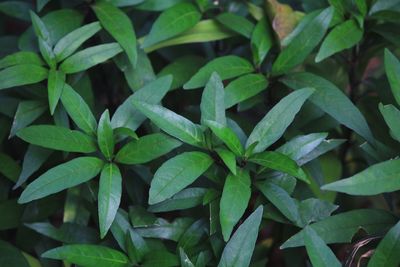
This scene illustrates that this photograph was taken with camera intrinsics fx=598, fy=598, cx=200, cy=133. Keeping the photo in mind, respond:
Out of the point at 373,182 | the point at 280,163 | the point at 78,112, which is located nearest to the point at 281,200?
the point at 280,163

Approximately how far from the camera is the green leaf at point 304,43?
1.26 metres

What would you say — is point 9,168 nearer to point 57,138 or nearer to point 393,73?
point 57,138

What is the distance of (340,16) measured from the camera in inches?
52.3

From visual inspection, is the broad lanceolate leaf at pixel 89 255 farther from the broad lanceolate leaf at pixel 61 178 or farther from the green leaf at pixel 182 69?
the green leaf at pixel 182 69

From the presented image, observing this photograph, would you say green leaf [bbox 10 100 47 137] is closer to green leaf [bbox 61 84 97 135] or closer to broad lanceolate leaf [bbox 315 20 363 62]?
green leaf [bbox 61 84 97 135]

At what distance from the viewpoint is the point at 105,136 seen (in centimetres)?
115

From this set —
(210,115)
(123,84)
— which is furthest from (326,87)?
(123,84)

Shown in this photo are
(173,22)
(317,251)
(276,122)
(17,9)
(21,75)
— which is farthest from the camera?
(17,9)

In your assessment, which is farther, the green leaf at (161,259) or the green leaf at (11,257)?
the green leaf at (11,257)

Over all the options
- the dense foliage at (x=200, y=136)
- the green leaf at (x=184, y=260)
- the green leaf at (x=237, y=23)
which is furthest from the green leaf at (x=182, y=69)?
the green leaf at (x=184, y=260)

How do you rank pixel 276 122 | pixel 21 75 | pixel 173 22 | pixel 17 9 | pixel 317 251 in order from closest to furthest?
pixel 317 251 → pixel 276 122 → pixel 21 75 → pixel 173 22 → pixel 17 9

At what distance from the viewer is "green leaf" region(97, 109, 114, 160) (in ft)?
3.77

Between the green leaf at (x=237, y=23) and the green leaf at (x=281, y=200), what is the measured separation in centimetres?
41

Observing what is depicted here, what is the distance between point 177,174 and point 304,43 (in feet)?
1.37
